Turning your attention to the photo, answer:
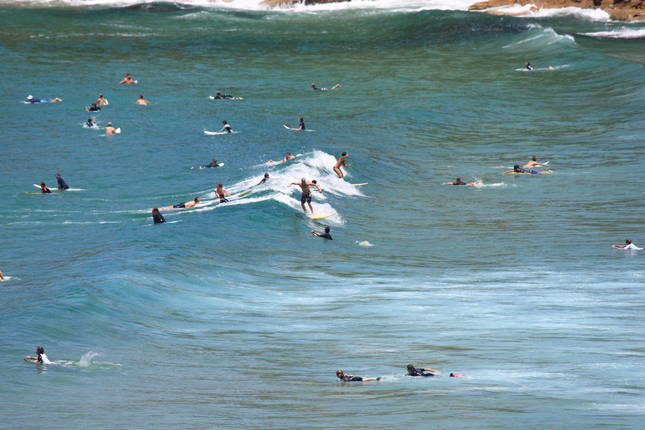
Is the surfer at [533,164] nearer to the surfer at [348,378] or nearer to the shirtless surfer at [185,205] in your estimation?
the shirtless surfer at [185,205]

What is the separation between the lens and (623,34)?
98.2 metres

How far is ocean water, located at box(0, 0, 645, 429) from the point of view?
21750mm

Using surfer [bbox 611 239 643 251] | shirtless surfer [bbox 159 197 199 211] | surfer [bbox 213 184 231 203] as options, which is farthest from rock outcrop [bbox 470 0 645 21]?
surfer [bbox 611 239 643 251]

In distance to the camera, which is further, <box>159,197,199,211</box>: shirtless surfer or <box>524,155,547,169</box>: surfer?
<box>524,155,547,169</box>: surfer

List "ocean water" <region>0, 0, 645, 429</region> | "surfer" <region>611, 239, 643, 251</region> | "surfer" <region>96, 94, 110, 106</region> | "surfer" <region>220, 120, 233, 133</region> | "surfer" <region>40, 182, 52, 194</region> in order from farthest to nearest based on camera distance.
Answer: "surfer" <region>96, 94, 110, 106</region> → "surfer" <region>220, 120, 233, 133</region> → "surfer" <region>40, 182, 52, 194</region> → "surfer" <region>611, 239, 643, 251</region> → "ocean water" <region>0, 0, 645, 429</region>

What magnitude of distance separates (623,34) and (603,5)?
15102mm

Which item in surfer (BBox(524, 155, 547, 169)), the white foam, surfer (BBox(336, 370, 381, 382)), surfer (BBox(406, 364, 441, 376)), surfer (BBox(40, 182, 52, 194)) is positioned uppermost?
the white foam

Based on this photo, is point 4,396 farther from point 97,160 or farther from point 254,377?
point 97,160

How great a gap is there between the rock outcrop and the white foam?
641 cm

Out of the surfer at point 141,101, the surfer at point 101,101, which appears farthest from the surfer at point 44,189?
the surfer at point 141,101

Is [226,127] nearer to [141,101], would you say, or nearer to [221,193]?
[141,101]

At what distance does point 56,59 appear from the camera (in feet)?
286

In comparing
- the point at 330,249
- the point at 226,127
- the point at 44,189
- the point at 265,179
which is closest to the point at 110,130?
the point at 226,127

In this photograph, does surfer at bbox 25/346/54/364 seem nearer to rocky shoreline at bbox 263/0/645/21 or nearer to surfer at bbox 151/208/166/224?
surfer at bbox 151/208/166/224
